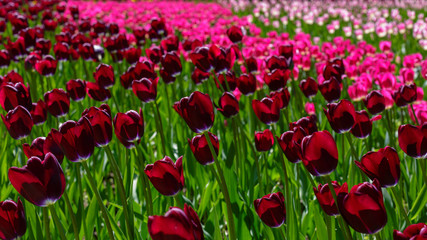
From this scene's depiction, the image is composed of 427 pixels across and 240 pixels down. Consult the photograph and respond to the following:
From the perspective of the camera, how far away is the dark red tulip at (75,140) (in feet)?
4.39

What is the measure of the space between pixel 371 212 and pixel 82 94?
2.11 m

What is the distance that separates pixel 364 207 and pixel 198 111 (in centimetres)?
56

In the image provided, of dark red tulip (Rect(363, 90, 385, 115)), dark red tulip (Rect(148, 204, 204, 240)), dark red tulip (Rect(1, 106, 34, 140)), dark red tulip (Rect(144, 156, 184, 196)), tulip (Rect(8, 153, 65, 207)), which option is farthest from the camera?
dark red tulip (Rect(363, 90, 385, 115))

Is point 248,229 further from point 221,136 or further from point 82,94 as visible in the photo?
point 82,94

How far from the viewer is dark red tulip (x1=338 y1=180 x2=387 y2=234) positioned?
3.20ft

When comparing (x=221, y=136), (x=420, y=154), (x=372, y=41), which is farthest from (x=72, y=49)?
(x=372, y=41)

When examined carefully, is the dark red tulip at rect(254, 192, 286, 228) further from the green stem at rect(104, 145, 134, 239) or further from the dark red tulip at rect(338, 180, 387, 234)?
the green stem at rect(104, 145, 134, 239)

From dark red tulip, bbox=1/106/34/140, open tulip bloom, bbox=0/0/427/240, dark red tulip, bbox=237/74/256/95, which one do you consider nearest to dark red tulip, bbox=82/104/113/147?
open tulip bloom, bbox=0/0/427/240

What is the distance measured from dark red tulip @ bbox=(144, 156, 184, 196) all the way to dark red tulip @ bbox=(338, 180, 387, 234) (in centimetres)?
49

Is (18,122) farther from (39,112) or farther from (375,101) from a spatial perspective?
(375,101)

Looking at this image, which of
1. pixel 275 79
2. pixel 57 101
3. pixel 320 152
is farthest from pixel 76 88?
pixel 320 152

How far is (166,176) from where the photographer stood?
132 cm

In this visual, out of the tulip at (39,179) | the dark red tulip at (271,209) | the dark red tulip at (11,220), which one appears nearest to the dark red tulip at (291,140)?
the dark red tulip at (271,209)

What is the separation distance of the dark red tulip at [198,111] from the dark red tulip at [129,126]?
10.5 inches
